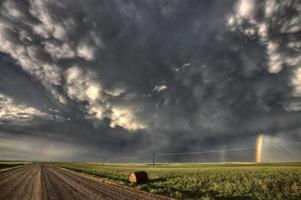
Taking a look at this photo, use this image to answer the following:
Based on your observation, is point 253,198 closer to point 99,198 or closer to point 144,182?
point 99,198

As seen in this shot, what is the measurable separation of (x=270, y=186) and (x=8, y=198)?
19899 mm

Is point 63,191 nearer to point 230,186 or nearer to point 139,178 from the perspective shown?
point 139,178

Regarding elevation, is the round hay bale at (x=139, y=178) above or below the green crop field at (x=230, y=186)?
above

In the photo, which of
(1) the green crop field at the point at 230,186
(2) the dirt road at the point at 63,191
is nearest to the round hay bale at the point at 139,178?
(1) the green crop field at the point at 230,186

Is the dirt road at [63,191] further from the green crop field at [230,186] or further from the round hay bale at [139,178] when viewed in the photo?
the round hay bale at [139,178]

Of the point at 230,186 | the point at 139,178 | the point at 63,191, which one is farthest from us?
the point at 139,178

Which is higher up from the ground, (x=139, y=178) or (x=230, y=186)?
(x=139, y=178)

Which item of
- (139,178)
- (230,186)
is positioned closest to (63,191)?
(139,178)

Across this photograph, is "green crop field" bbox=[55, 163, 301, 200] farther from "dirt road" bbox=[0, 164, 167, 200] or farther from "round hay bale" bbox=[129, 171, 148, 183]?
"dirt road" bbox=[0, 164, 167, 200]

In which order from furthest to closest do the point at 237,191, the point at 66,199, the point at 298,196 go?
the point at 237,191, the point at 66,199, the point at 298,196

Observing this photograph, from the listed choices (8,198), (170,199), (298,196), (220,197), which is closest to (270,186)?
(298,196)

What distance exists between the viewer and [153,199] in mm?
16656

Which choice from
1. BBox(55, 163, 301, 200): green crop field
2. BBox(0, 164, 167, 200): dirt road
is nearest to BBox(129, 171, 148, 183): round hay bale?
BBox(55, 163, 301, 200): green crop field

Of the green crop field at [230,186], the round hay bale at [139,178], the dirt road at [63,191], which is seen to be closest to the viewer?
the green crop field at [230,186]
